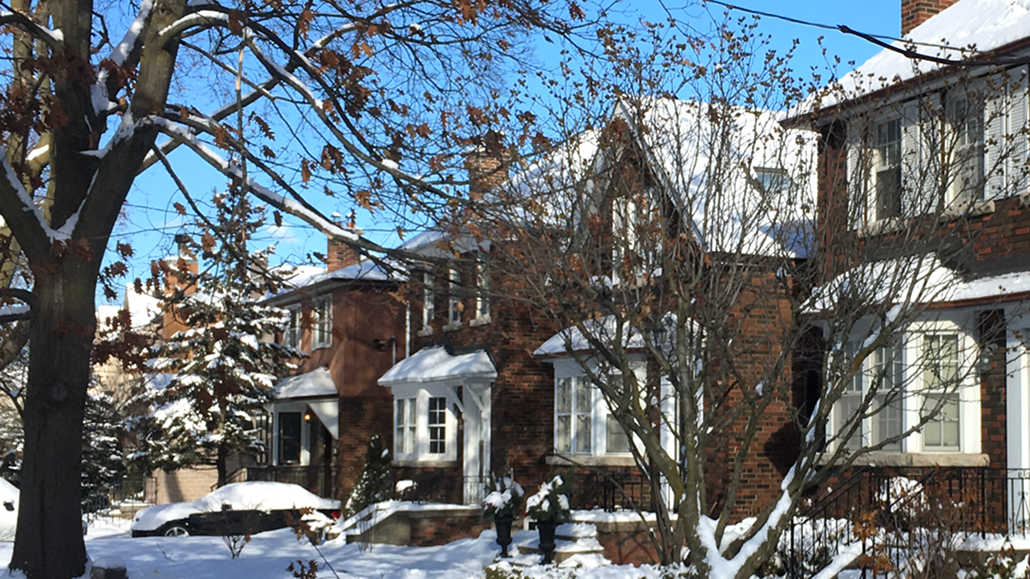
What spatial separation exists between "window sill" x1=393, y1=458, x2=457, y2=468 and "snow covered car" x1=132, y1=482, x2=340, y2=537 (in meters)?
2.65

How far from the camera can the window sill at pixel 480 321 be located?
2633 centimetres

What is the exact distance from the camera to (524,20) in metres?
12.7

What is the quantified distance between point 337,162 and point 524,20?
274 centimetres

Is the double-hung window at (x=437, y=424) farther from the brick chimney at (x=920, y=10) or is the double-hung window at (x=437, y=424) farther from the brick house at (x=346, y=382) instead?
the brick chimney at (x=920, y=10)

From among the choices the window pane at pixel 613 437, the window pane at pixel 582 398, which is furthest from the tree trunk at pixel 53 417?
the window pane at pixel 582 398

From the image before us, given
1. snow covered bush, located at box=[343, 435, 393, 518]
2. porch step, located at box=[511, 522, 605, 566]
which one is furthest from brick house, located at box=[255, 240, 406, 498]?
porch step, located at box=[511, 522, 605, 566]

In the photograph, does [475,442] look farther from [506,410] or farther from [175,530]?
[175,530]

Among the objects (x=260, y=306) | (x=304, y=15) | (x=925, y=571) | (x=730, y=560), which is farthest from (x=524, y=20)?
(x=260, y=306)

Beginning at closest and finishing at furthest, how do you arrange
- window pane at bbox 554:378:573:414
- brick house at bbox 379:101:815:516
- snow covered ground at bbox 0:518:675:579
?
1. snow covered ground at bbox 0:518:675:579
2. brick house at bbox 379:101:815:516
3. window pane at bbox 554:378:573:414

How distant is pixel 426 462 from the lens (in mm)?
28141

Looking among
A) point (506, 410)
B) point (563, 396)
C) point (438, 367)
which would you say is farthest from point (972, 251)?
point (438, 367)

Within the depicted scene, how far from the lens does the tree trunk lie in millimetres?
11406

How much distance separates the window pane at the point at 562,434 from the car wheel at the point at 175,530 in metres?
8.00

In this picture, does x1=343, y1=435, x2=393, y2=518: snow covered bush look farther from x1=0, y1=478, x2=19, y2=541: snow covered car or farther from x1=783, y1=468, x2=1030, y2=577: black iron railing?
x1=783, y1=468, x2=1030, y2=577: black iron railing
